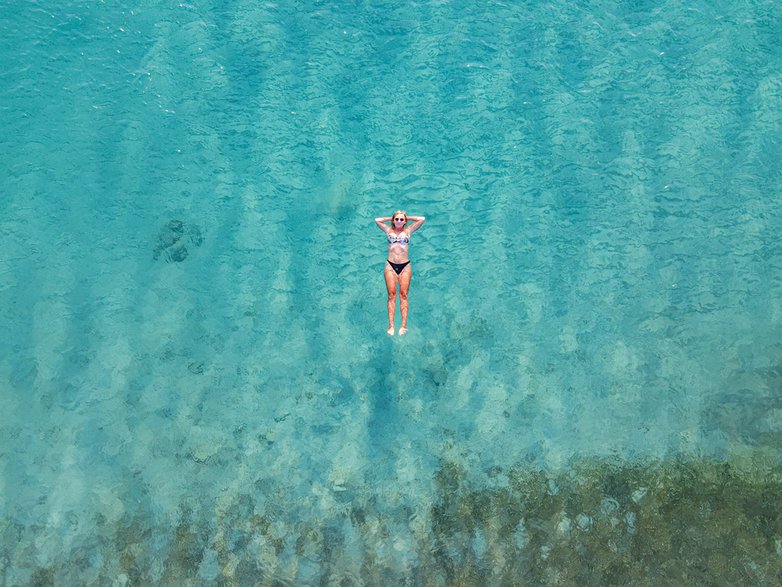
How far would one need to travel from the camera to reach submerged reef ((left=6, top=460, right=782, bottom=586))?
8570mm

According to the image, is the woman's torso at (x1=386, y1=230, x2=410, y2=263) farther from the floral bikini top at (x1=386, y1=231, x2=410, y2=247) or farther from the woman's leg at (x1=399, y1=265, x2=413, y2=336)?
the woman's leg at (x1=399, y1=265, x2=413, y2=336)

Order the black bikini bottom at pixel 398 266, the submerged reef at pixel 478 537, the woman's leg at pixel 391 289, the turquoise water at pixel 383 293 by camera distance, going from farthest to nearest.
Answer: the woman's leg at pixel 391 289
the black bikini bottom at pixel 398 266
the turquoise water at pixel 383 293
the submerged reef at pixel 478 537

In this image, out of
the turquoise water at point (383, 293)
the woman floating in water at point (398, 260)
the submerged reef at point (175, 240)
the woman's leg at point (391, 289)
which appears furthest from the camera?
the submerged reef at point (175, 240)

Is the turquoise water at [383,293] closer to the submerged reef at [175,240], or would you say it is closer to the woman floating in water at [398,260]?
the submerged reef at [175,240]

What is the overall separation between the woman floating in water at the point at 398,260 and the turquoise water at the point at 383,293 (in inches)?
29.3

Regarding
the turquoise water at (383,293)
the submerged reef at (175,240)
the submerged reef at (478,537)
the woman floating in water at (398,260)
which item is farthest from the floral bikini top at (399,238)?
the submerged reef at (175,240)

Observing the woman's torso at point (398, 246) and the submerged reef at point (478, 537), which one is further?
the woman's torso at point (398, 246)

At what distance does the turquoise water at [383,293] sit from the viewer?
8883 mm

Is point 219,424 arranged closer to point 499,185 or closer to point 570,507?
point 570,507

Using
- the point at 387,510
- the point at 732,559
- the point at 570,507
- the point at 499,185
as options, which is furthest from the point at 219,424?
the point at 732,559

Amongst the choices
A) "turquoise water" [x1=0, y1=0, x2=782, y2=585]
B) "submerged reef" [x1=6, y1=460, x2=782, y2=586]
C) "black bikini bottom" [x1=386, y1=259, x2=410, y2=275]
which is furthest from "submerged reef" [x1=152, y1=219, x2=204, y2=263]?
"submerged reef" [x1=6, y1=460, x2=782, y2=586]

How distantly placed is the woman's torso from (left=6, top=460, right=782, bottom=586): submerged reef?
111 inches

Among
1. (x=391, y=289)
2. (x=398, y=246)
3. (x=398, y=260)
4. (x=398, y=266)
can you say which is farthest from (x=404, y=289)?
(x=398, y=246)

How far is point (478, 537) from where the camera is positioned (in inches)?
347
